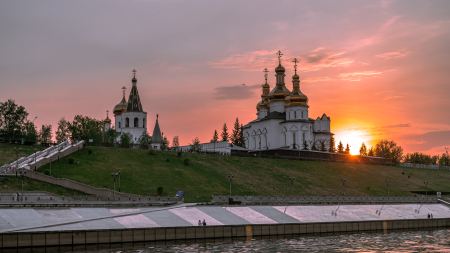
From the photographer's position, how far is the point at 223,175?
9419 centimetres

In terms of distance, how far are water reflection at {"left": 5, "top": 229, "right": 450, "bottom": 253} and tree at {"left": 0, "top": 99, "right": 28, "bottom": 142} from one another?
2694 inches

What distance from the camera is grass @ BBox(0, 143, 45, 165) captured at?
84312mm

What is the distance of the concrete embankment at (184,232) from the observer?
148 ft

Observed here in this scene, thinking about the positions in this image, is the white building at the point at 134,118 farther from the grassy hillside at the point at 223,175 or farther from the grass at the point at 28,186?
the grass at the point at 28,186

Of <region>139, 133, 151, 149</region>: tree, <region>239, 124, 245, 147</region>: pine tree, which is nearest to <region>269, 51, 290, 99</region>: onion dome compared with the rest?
<region>239, 124, 245, 147</region>: pine tree

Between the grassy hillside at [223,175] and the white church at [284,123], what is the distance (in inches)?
652

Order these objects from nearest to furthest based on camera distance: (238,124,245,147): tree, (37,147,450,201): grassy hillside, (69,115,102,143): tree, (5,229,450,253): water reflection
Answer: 1. (5,229,450,253): water reflection
2. (37,147,450,201): grassy hillside
3. (69,115,102,143): tree
4. (238,124,245,147): tree

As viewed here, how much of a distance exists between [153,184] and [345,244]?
121 ft

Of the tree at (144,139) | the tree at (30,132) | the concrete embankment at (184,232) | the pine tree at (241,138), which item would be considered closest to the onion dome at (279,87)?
the pine tree at (241,138)

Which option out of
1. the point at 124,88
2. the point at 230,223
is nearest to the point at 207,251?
the point at 230,223

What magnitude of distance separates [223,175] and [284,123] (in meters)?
48.3

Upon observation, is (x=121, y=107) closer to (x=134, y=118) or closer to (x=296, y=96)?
(x=134, y=118)

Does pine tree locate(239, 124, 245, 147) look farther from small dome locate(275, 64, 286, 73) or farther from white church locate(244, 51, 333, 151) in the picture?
small dome locate(275, 64, 286, 73)

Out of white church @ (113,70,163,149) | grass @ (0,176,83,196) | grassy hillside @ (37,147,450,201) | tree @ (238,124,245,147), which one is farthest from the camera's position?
tree @ (238,124,245,147)
